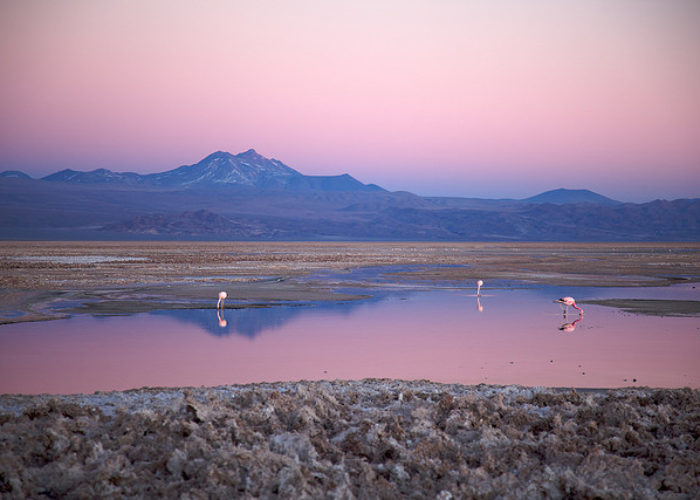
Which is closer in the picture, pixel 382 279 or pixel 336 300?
pixel 336 300

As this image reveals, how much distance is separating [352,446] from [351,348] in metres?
6.57

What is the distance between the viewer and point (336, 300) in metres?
21.1

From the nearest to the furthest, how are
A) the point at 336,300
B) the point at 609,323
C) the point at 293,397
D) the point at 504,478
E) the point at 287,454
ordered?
the point at 504,478, the point at 287,454, the point at 293,397, the point at 609,323, the point at 336,300

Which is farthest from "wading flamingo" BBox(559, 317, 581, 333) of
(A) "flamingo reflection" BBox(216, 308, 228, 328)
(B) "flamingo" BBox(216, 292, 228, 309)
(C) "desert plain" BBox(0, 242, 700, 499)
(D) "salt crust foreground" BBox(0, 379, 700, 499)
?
(B) "flamingo" BBox(216, 292, 228, 309)

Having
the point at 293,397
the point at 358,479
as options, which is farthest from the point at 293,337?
the point at 358,479

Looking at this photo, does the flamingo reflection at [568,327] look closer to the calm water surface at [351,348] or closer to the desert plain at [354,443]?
the calm water surface at [351,348]

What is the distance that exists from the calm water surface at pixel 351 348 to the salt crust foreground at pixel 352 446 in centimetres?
237

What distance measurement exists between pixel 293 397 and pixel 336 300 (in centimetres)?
1375

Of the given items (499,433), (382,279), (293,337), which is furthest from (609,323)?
(382,279)

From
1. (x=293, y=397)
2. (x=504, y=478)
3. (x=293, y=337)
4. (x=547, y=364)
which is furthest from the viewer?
(x=293, y=337)

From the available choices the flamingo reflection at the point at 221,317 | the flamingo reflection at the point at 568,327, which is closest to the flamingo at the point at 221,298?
the flamingo reflection at the point at 221,317

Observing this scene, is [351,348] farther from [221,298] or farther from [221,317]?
[221,298]

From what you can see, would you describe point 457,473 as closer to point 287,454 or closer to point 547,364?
point 287,454

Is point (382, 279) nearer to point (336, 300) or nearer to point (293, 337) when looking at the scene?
point (336, 300)
